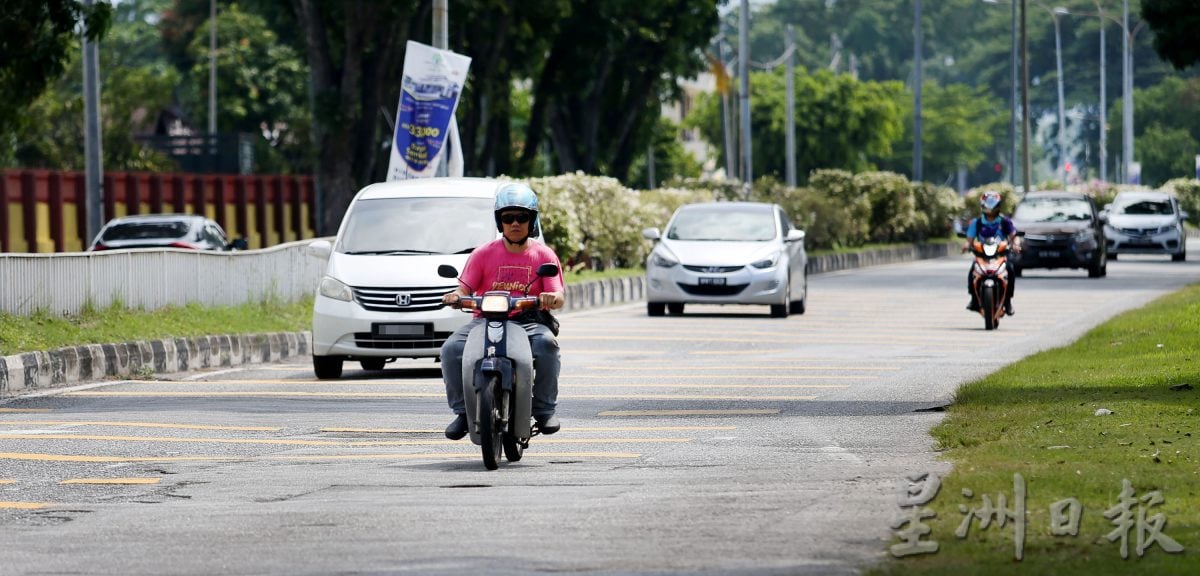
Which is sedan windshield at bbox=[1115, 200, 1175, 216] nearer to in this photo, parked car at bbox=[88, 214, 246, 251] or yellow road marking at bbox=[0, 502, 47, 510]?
parked car at bbox=[88, 214, 246, 251]

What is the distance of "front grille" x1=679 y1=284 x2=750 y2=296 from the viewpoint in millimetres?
28719

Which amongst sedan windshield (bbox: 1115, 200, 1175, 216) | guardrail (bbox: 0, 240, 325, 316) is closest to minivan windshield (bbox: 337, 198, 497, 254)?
guardrail (bbox: 0, 240, 325, 316)

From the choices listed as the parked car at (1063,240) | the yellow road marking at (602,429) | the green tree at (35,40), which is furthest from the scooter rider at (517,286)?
the parked car at (1063,240)

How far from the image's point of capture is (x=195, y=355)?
70.3 feet

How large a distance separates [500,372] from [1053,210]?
31759 mm

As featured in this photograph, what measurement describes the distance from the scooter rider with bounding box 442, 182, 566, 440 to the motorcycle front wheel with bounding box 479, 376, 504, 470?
0.50 m

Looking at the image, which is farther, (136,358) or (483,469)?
(136,358)

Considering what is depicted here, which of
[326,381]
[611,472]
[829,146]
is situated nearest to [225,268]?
[326,381]

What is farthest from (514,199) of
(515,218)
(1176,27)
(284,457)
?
(1176,27)

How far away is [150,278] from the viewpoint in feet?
76.3

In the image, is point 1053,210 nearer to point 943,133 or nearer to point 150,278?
point 150,278

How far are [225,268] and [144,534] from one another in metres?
15.4

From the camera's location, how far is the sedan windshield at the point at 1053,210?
4209 cm

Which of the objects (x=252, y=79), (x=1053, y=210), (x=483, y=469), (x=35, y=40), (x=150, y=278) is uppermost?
(x=252, y=79)
